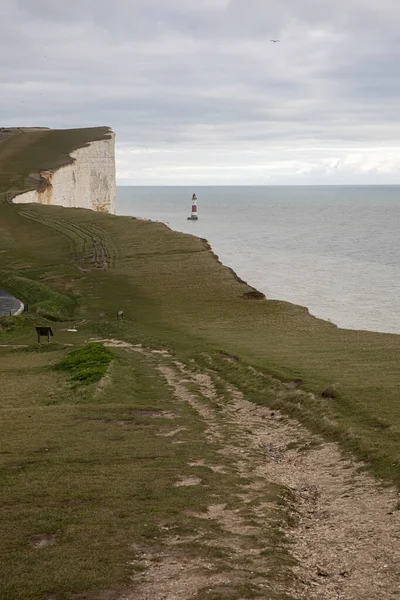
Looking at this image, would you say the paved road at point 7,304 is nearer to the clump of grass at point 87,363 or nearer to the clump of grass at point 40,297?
the clump of grass at point 40,297

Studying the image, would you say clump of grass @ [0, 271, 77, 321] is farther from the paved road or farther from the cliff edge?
the cliff edge

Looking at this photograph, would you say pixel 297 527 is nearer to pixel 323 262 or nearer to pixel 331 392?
pixel 331 392

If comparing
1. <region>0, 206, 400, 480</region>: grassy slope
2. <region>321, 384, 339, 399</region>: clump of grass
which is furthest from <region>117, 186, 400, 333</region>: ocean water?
<region>321, 384, 339, 399</region>: clump of grass

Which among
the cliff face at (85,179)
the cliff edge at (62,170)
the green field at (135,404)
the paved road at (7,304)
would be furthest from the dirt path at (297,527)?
the cliff face at (85,179)

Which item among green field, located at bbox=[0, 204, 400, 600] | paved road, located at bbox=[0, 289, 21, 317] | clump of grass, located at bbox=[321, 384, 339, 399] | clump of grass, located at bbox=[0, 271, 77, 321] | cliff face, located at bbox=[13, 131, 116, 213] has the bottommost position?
paved road, located at bbox=[0, 289, 21, 317]

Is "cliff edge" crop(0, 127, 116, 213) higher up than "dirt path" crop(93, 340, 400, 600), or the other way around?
"cliff edge" crop(0, 127, 116, 213)

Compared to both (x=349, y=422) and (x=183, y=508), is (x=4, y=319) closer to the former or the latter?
(x=349, y=422)

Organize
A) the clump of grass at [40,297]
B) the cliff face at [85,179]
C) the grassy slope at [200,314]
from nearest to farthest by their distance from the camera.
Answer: the grassy slope at [200,314]
the clump of grass at [40,297]
the cliff face at [85,179]
